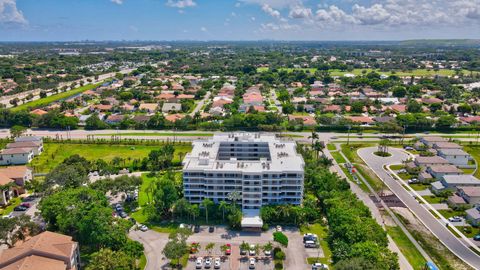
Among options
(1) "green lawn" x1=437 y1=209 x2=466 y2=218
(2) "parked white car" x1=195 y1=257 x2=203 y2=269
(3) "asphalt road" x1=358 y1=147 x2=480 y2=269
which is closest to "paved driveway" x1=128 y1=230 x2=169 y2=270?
(2) "parked white car" x1=195 y1=257 x2=203 y2=269

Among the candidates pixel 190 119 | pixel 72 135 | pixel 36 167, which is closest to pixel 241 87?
pixel 190 119

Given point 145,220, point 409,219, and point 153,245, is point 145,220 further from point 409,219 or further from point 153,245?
point 409,219

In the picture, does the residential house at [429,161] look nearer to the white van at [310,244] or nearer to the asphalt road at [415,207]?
the asphalt road at [415,207]

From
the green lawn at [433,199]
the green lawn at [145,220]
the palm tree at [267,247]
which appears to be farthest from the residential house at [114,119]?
the green lawn at [433,199]

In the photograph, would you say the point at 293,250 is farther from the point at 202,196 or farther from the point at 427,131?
the point at 427,131

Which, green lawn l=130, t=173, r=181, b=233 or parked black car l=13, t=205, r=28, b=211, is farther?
parked black car l=13, t=205, r=28, b=211

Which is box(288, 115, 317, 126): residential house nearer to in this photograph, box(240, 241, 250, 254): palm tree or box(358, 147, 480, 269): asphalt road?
box(358, 147, 480, 269): asphalt road
